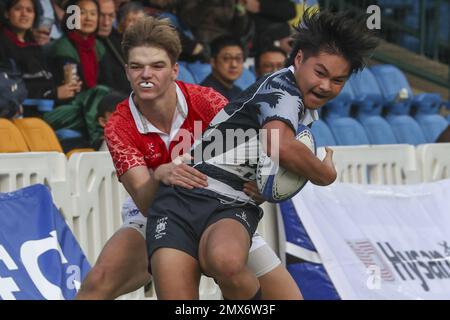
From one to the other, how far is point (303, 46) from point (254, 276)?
111 centimetres

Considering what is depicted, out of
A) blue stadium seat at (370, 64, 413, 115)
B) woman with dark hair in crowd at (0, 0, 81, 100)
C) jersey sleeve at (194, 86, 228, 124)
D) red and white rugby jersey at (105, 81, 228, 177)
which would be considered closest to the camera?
red and white rugby jersey at (105, 81, 228, 177)

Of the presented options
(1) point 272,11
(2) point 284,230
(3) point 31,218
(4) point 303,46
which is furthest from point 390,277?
(1) point 272,11

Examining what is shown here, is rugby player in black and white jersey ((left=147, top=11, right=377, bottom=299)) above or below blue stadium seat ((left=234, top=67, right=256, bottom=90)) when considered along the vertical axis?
above

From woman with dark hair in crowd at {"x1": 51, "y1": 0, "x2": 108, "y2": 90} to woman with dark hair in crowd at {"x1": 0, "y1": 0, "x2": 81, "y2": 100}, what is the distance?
0.18 meters

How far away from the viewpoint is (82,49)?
9.41 m

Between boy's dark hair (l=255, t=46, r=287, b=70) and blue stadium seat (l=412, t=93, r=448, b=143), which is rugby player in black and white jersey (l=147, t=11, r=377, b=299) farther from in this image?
blue stadium seat (l=412, t=93, r=448, b=143)

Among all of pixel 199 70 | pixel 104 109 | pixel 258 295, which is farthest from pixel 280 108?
pixel 199 70

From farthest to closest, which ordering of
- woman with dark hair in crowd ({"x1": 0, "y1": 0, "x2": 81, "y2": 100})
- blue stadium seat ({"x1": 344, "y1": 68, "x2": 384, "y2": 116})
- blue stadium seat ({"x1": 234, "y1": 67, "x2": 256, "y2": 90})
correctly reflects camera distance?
blue stadium seat ({"x1": 344, "y1": 68, "x2": 384, "y2": 116}) < blue stadium seat ({"x1": 234, "y1": 67, "x2": 256, "y2": 90}) < woman with dark hair in crowd ({"x1": 0, "y1": 0, "x2": 81, "y2": 100})

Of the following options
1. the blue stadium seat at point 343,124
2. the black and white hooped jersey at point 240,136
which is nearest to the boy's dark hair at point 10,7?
the blue stadium seat at point 343,124

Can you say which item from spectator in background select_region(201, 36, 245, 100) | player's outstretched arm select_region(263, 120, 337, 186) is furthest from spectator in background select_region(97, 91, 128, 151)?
player's outstretched arm select_region(263, 120, 337, 186)

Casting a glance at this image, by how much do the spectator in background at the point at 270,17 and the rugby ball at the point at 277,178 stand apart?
634 cm

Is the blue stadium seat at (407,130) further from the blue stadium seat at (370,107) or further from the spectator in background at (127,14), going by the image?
the spectator in background at (127,14)

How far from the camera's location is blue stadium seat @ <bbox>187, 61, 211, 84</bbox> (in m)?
10.3

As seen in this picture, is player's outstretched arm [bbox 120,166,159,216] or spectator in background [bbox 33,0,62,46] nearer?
player's outstretched arm [bbox 120,166,159,216]
